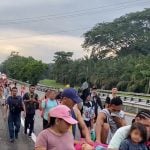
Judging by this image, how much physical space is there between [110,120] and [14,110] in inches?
290

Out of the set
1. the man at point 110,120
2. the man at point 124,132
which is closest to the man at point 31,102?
the man at point 110,120

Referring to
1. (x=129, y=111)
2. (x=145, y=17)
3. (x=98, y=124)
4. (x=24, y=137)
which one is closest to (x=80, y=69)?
(x=145, y=17)

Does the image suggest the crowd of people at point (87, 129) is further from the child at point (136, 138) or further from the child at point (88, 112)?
the child at point (88, 112)

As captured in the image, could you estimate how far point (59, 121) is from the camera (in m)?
5.11

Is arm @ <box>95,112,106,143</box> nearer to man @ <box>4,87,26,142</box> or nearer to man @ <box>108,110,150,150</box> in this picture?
man @ <box>108,110,150,150</box>

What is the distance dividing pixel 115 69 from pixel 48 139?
190 feet

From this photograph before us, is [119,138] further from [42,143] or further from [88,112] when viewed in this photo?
[88,112]

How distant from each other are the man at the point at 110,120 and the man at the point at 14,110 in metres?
7.06

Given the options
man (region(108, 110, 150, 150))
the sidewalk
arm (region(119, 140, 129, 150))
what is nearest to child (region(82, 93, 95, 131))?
the sidewalk

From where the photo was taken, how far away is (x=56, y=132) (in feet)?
17.0

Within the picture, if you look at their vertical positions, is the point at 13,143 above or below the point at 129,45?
below

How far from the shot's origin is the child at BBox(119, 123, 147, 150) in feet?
18.2

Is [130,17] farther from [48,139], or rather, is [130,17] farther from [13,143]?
[48,139]

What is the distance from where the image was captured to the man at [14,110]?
1434cm
